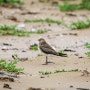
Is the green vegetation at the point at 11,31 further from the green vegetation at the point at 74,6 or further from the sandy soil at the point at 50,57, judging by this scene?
the green vegetation at the point at 74,6

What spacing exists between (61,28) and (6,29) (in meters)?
1.90

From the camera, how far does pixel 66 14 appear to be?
782 inches

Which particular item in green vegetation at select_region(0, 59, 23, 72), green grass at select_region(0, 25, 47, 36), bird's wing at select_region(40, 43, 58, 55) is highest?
green grass at select_region(0, 25, 47, 36)

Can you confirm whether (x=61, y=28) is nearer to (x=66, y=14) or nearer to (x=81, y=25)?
(x=81, y=25)

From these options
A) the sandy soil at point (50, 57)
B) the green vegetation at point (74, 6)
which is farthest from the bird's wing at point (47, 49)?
the green vegetation at point (74, 6)

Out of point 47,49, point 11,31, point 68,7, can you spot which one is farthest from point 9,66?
point 68,7

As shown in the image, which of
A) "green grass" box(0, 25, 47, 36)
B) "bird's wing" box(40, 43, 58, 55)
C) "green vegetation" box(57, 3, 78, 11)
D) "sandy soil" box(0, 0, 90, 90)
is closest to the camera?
"sandy soil" box(0, 0, 90, 90)

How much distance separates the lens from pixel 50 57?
39.4 feet

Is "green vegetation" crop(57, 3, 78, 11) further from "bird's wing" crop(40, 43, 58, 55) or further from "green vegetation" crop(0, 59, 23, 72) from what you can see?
"green vegetation" crop(0, 59, 23, 72)

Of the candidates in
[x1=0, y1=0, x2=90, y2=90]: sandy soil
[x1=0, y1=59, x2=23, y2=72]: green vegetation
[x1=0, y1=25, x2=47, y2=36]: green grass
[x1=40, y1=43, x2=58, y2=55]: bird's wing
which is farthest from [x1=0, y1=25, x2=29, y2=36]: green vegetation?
[x1=0, y1=59, x2=23, y2=72]: green vegetation

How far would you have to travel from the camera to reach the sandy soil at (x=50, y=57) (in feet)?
30.9

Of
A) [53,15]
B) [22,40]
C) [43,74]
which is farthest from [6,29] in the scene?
[43,74]

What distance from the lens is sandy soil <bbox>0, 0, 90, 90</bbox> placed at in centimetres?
942

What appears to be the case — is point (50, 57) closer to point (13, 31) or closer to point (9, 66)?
point (9, 66)
